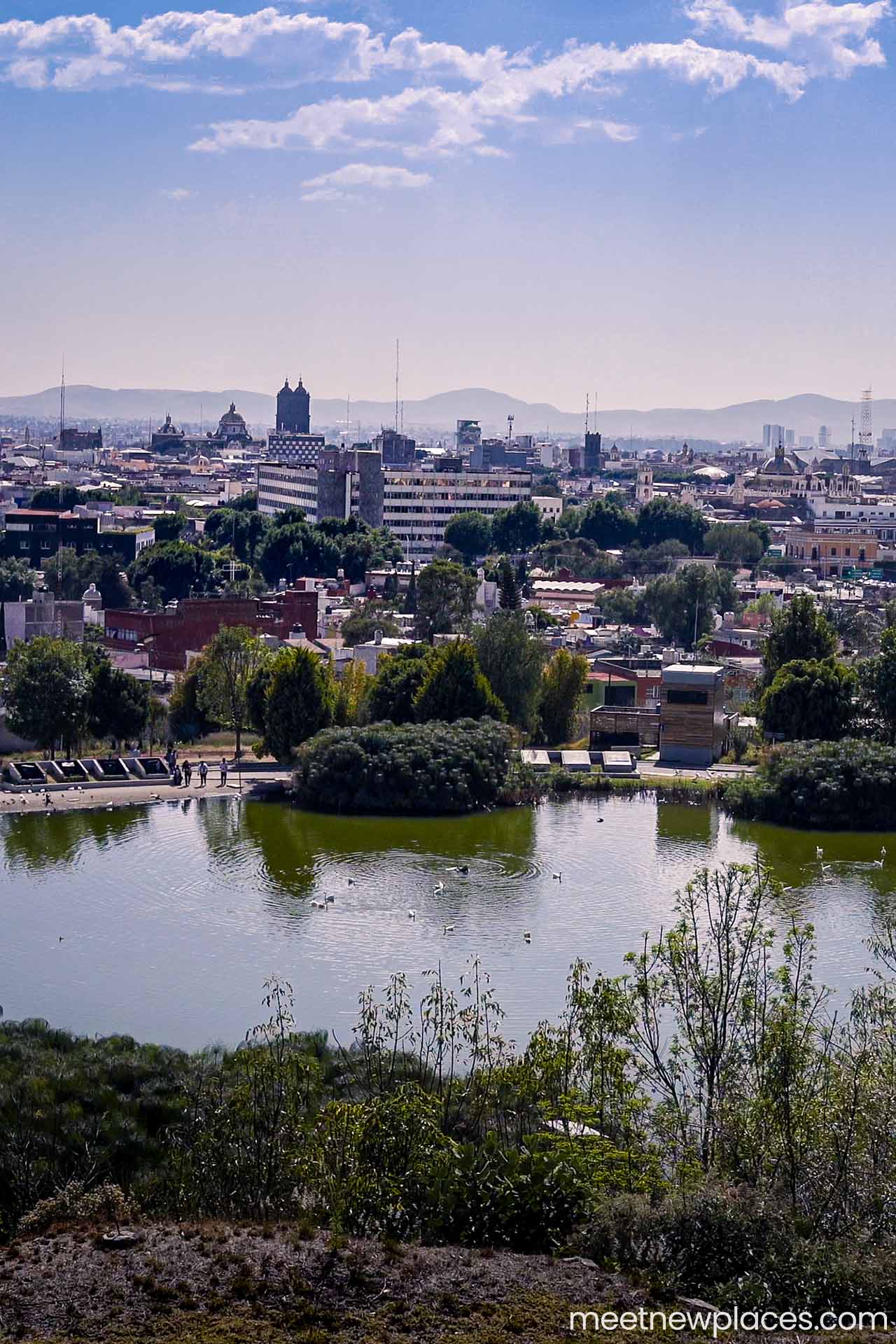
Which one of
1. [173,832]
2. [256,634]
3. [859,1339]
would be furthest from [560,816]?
[859,1339]

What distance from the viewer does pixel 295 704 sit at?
1872 centimetres

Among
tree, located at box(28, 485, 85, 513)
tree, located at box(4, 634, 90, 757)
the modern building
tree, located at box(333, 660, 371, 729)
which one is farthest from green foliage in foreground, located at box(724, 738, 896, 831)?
tree, located at box(28, 485, 85, 513)

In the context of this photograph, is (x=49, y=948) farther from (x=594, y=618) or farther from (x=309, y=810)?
(x=594, y=618)

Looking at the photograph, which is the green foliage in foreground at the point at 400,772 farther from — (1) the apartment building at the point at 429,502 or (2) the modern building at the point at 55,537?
(1) the apartment building at the point at 429,502

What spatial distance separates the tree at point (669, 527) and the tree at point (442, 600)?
61.5 ft

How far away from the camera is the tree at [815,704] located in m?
19.0

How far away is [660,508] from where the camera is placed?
4484cm

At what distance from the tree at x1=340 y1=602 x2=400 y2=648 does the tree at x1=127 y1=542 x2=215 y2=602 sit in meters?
7.79

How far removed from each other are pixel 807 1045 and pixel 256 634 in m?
16.7

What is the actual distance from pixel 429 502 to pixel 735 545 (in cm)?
797

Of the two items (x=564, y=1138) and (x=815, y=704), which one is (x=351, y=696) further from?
(x=564, y=1138)

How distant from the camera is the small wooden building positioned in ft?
64.0

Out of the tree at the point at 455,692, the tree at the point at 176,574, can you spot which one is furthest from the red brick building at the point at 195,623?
the tree at the point at 176,574

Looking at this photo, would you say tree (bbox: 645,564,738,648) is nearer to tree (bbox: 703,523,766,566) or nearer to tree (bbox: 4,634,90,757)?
tree (bbox: 703,523,766,566)
